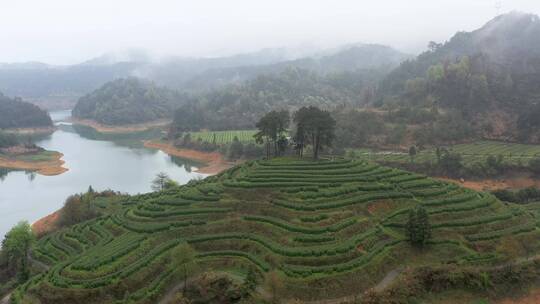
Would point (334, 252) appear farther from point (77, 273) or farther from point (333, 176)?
point (77, 273)

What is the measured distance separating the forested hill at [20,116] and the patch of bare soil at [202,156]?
220ft

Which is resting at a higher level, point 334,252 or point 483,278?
point 334,252

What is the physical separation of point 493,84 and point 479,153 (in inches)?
1430

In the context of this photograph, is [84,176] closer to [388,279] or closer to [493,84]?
[388,279]

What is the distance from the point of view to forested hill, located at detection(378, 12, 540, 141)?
338ft

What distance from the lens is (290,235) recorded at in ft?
117

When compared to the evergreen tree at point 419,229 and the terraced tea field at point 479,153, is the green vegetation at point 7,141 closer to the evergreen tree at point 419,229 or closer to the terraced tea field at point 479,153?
the terraced tea field at point 479,153

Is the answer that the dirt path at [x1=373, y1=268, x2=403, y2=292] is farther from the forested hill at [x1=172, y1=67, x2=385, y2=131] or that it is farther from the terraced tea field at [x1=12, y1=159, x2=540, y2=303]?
the forested hill at [x1=172, y1=67, x2=385, y2=131]

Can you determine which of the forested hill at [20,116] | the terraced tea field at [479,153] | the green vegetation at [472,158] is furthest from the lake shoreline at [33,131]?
the terraced tea field at [479,153]

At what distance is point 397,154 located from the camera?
9500 cm

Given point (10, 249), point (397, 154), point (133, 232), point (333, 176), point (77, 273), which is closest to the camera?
point (77, 273)

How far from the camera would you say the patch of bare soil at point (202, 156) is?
103175 mm

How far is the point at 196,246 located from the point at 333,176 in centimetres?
1690

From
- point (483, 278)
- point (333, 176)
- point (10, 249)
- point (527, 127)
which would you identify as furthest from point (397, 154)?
point (10, 249)
